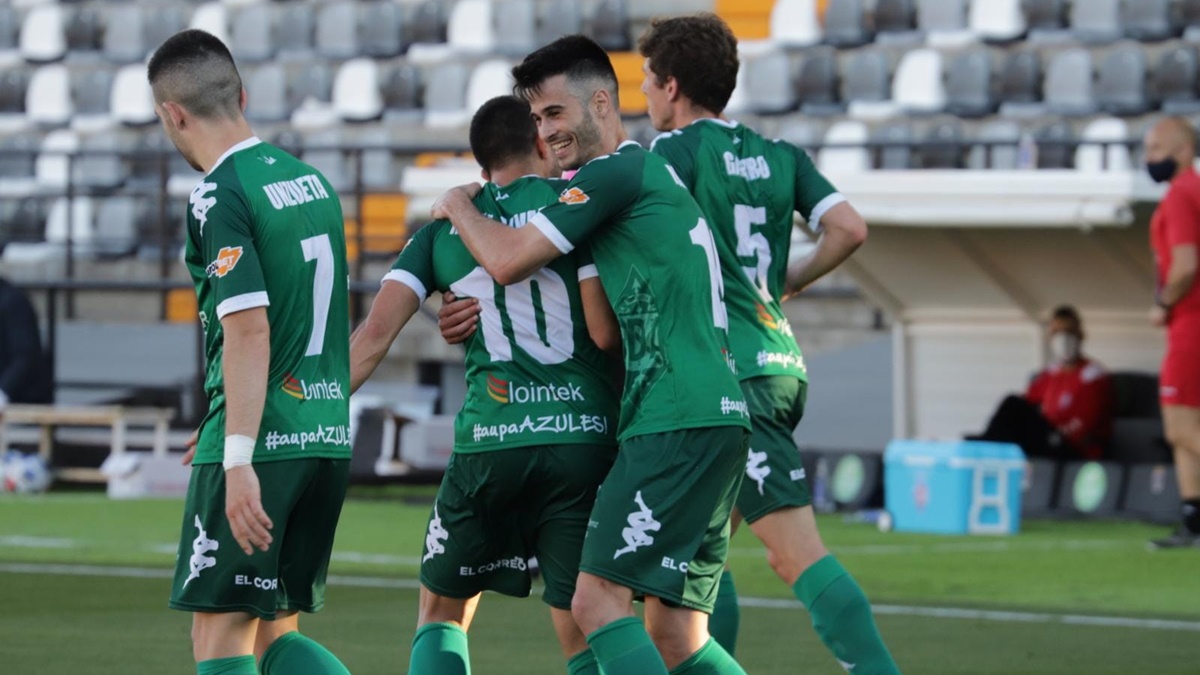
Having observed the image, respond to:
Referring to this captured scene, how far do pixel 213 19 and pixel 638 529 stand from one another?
19.9m

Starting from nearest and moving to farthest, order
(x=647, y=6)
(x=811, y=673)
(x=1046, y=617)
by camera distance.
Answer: (x=811, y=673) → (x=1046, y=617) → (x=647, y=6)

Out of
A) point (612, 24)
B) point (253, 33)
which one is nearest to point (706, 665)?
point (612, 24)

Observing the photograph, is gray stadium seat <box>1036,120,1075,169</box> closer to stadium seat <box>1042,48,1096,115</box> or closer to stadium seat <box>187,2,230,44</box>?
stadium seat <box>1042,48,1096,115</box>

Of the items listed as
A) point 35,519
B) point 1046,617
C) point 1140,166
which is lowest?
point 35,519

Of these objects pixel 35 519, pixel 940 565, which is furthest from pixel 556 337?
pixel 35 519

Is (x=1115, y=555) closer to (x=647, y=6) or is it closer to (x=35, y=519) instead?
(x=35, y=519)

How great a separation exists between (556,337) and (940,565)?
6.26m

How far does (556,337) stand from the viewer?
4836mm

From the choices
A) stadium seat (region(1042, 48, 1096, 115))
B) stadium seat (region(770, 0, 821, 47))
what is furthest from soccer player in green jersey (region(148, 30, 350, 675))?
stadium seat (region(770, 0, 821, 47))

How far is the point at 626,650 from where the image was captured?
15.0ft

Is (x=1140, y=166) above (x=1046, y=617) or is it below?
above

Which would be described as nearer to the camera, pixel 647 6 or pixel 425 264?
pixel 425 264

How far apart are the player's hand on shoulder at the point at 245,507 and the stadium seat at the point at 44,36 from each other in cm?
2105

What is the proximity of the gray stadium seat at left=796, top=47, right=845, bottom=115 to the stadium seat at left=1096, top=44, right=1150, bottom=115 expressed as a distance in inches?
98.9
